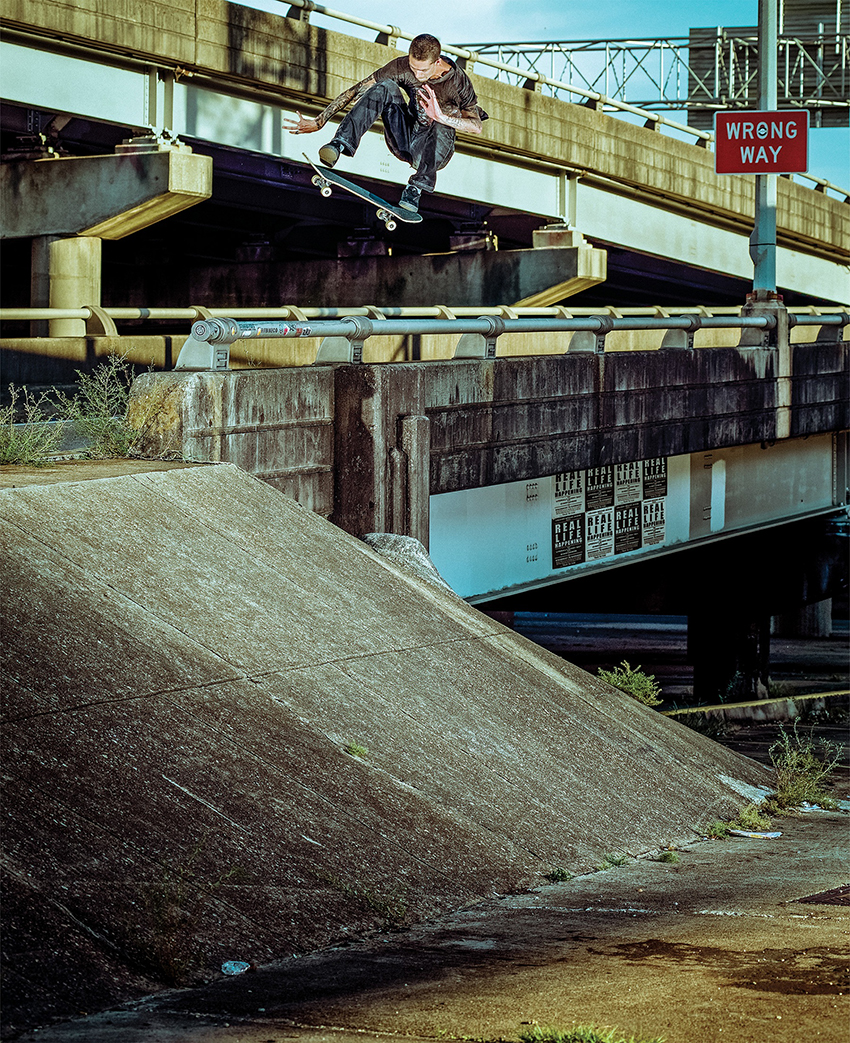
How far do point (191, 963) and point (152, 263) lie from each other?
89.1 ft

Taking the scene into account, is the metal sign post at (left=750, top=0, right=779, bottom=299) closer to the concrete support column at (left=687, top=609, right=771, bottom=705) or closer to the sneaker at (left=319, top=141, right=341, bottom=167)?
the concrete support column at (left=687, top=609, right=771, bottom=705)

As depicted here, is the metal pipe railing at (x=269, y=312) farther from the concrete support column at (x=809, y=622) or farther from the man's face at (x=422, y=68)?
the concrete support column at (x=809, y=622)

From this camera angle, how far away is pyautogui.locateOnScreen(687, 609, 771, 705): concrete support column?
23.5 meters

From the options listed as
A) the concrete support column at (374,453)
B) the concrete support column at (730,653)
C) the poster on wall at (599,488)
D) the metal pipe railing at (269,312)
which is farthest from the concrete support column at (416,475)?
the concrete support column at (730,653)

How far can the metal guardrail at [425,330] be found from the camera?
32.2ft

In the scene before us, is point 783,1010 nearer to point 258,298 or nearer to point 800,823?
point 800,823

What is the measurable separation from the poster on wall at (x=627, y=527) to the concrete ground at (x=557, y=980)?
9.48 metres

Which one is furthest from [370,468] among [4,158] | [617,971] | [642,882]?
[4,158]

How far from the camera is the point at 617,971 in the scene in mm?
4742

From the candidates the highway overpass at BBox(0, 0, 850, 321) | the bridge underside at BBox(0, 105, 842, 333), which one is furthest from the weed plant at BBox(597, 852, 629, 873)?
the bridge underside at BBox(0, 105, 842, 333)

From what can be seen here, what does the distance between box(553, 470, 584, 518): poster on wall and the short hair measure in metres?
4.31

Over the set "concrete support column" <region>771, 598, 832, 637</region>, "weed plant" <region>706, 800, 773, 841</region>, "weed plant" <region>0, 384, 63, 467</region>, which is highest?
"weed plant" <region>0, 384, 63, 467</region>

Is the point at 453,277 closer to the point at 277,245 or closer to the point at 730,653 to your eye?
the point at 277,245

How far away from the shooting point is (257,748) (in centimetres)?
596
